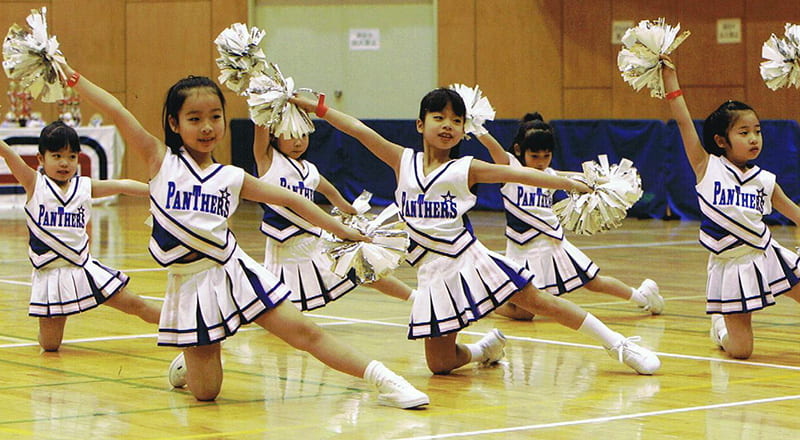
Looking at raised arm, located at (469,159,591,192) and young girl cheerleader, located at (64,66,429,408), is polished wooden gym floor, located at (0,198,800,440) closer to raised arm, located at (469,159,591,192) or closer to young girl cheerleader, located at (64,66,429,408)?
young girl cheerleader, located at (64,66,429,408)

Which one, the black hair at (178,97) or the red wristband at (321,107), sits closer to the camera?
the black hair at (178,97)

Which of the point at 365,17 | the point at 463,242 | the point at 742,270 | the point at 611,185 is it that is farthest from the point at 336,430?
the point at 365,17

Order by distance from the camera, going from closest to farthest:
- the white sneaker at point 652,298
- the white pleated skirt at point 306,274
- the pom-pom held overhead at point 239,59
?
the pom-pom held overhead at point 239,59 < the white pleated skirt at point 306,274 < the white sneaker at point 652,298

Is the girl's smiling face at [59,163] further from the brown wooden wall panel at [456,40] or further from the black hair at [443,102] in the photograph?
the brown wooden wall panel at [456,40]

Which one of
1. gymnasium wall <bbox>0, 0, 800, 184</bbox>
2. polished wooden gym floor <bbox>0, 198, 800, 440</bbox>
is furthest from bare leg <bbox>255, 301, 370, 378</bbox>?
gymnasium wall <bbox>0, 0, 800, 184</bbox>

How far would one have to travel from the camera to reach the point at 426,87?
55.9 ft

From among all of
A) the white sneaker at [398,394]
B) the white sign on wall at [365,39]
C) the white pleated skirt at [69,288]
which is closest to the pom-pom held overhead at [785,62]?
the white sneaker at [398,394]

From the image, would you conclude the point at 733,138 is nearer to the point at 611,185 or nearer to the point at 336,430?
the point at 611,185

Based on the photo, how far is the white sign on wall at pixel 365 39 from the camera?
56.4 ft

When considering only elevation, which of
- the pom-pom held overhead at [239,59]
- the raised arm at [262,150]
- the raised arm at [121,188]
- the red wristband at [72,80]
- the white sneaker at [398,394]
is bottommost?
Result: the white sneaker at [398,394]

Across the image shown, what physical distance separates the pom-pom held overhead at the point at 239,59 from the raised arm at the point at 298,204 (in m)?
0.84

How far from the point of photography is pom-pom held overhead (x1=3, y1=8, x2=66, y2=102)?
4.38 meters

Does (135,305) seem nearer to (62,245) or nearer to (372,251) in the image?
(62,245)

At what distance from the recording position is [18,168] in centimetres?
584
